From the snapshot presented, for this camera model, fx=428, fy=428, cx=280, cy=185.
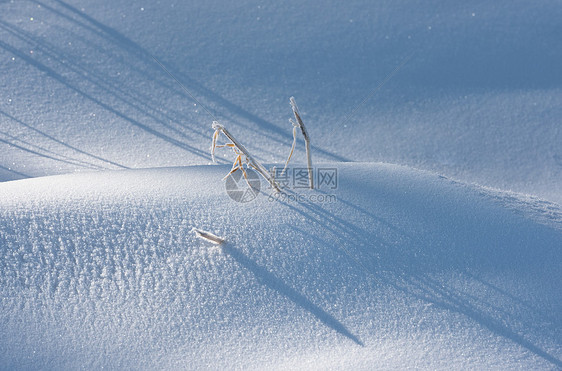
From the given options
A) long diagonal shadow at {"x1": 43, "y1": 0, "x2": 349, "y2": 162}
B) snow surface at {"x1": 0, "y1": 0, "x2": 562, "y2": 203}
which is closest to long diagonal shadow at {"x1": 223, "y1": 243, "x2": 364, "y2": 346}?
snow surface at {"x1": 0, "y1": 0, "x2": 562, "y2": 203}

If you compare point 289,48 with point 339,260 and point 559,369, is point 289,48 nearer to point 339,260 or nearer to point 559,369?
point 339,260

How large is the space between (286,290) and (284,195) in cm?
53

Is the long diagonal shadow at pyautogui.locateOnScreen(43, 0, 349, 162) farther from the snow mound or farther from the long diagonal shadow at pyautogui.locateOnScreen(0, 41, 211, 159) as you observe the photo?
the snow mound

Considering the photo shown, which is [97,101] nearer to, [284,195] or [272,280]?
[284,195]

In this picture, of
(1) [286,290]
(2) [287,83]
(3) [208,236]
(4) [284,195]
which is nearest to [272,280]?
(1) [286,290]

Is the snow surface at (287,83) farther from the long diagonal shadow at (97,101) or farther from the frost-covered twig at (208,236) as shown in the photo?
the frost-covered twig at (208,236)

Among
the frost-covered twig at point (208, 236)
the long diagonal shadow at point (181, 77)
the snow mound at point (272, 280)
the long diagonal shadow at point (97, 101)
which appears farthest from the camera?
the long diagonal shadow at point (181, 77)

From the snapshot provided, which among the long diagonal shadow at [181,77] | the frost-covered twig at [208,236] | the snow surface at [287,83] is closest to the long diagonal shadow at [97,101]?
the snow surface at [287,83]

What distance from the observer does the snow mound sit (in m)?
1.44

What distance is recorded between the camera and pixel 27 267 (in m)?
1.59

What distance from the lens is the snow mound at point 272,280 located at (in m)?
1.44

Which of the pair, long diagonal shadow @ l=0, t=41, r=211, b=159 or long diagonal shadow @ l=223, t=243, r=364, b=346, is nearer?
long diagonal shadow @ l=223, t=243, r=364, b=346

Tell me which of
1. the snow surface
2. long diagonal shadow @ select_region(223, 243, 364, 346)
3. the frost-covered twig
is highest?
the snow surface

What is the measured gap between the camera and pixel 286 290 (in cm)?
163
